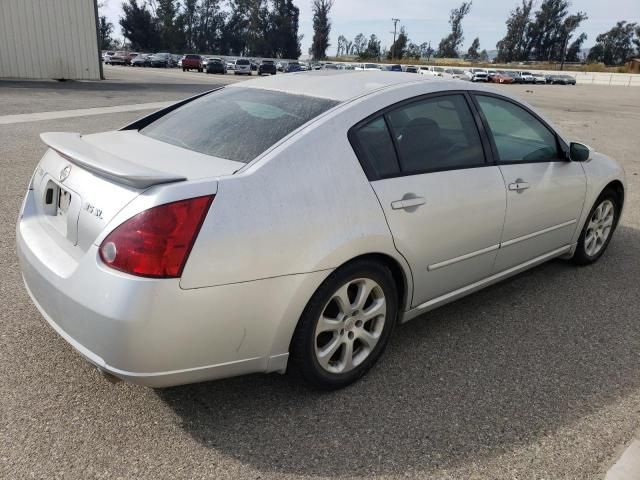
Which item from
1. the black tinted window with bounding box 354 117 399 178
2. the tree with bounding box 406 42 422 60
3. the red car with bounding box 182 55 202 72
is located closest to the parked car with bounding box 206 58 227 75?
the red car with bounding box 182 55 202 72

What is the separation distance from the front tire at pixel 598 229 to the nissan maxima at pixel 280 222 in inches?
37.4

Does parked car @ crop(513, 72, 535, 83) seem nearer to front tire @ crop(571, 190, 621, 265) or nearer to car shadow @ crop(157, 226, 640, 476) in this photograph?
front tire @ crop(571, 190, 621, 265)

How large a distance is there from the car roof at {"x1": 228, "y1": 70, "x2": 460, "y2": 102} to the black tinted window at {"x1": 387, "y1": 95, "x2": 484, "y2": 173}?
0.15m

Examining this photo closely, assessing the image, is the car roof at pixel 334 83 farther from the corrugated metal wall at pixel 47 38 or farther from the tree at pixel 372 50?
the tree at pixel 372 50

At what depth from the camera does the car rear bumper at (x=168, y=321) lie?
213 cm

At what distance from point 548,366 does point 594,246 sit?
78.9 inches

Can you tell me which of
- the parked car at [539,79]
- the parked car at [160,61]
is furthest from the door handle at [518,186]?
the parked car at [160,61]

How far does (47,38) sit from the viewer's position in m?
22.4

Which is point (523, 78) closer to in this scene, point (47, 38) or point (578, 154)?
point (47, 38)

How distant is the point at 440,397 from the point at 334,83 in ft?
6.00

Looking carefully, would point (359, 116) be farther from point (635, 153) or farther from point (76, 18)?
point (76, 18)

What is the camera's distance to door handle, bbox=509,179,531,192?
3480 millimetres

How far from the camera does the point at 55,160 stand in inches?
112

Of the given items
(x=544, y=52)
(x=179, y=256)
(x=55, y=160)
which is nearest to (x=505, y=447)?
(x=179, y=256)
